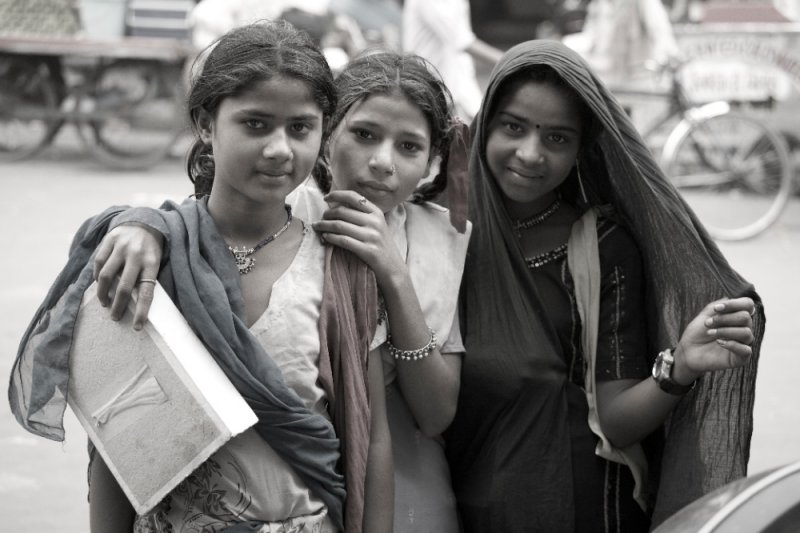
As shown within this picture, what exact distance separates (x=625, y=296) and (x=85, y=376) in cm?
113

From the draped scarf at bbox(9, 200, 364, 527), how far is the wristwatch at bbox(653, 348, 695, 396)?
0.70 m

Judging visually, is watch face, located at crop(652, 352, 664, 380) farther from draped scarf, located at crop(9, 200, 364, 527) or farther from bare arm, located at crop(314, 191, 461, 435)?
draped scarf, located at crop(9, 200, 364, 527)

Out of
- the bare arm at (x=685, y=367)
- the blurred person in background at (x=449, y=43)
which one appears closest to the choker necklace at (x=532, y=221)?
the bare arm at (x=685, y=367)

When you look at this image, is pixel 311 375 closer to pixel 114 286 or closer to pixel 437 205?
pixel 114 286

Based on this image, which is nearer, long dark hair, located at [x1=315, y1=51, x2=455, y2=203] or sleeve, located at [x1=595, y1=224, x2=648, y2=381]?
long dark hair, located at [x1=315, y1=51, x2=455, y2=203]

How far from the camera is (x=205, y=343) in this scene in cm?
173

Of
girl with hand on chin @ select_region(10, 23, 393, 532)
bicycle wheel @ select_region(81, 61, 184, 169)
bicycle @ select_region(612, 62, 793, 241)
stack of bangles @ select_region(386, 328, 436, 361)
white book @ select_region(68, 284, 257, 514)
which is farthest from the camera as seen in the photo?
bicycle wheel @ select_region(81, 61, 184, 169)

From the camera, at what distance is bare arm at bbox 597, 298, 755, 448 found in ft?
6.73

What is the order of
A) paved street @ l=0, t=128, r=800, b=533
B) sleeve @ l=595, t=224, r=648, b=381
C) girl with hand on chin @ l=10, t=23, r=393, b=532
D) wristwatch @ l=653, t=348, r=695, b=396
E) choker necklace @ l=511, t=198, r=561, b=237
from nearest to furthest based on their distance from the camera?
1. girl with hand on chin @ l=10, t=23, r=393, b=532
2. wristwatch @ l=653, t=348, r=695, b=396
3. sleeve @ l=595, t=224, r=648, b=381
4. choker necklace @ l=511, t=198, r=561, b=237
5. paved street @ l=0, t=128, r=800, b=533

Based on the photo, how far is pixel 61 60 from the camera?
385 inches

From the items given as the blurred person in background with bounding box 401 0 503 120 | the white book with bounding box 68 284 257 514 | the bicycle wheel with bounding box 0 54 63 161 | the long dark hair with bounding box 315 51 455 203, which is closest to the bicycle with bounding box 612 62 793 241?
the blurred person in background with bounding box 401 0 503 120

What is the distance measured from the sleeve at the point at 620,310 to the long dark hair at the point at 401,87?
41 centimetres

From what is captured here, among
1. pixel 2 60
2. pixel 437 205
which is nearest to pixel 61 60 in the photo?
pixel 2 60

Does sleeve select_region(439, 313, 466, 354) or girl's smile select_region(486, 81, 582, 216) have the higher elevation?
girl's smile select_region(486, 81, 582, 216)
